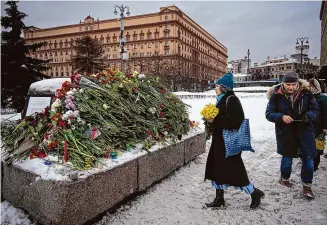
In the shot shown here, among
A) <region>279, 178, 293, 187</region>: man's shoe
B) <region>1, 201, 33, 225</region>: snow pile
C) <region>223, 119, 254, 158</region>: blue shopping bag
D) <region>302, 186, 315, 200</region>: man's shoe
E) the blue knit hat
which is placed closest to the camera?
<region>1, 201, 33, 225</region>: snow pile

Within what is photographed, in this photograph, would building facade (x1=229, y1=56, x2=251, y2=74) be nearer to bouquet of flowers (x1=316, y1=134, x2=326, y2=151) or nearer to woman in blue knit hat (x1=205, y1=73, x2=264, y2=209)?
bouquet of flowers (x1=316, y1=134, x2=326, y2=151)

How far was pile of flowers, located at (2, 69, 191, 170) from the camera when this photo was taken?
129 inches

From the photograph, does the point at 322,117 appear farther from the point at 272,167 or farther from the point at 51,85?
the point at 51,85

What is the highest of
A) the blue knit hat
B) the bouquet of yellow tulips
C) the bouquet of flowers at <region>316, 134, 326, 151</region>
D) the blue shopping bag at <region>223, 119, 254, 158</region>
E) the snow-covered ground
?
the blue knit hat

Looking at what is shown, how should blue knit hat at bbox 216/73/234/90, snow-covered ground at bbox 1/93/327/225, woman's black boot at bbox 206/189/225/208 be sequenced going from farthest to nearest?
Answer: woman's black boot at bbox 206/189/225/208, blue knit hat at bbox 216/73/234/90, snow-covered ground at bbox 1/93/327/225

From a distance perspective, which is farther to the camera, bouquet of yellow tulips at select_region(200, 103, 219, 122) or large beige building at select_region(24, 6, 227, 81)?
large beige building at select_region(24, 6, 227, 81)

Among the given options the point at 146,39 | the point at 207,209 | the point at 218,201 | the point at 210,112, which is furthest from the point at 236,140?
the point at 146,39

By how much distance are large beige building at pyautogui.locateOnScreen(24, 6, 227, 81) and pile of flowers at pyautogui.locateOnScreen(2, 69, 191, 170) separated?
56.5m

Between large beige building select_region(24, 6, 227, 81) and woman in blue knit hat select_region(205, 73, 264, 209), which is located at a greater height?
large beige building select_region(24, 6, 227, 81)

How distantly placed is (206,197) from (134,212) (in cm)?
111

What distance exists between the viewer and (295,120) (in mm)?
3785

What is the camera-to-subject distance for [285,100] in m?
3.96

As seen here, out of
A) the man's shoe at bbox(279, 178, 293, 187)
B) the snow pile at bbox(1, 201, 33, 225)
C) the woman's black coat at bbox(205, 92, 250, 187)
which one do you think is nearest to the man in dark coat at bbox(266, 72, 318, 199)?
the man's shoe at bbox(279, 178, 293, 187)

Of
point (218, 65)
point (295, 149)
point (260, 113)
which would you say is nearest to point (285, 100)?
point (295, 149)
